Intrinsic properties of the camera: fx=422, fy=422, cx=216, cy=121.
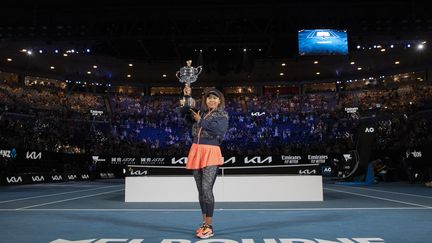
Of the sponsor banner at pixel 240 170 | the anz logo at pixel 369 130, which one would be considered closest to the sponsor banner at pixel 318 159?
the anz logo at pixel 369 130

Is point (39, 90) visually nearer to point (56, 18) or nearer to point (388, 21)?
point (56, 18)

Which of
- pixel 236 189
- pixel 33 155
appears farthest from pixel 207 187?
pixel 33 155

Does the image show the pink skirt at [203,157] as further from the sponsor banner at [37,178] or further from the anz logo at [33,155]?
the anz logo at [33,155]

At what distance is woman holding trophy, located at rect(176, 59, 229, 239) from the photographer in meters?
5.18

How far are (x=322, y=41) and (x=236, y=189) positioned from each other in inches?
548

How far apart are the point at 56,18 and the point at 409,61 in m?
30.9

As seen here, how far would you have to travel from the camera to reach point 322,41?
22.0 m

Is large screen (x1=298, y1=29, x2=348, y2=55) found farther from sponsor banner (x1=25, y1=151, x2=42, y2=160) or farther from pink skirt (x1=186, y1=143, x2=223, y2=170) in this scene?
pink skirt (x1=186, y1=143, x2=223, y2=170)

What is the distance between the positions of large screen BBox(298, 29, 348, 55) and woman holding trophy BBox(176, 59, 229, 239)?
17.0 meters

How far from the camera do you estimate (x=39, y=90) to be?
39.8 m

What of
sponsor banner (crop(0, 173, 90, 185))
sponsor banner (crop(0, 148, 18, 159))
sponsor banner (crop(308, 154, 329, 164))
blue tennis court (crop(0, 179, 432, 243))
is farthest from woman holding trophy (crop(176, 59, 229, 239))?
sponsor banner (crop(308, 154, 329, 164))

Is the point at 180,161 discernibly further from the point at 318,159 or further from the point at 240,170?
the point at 240,170

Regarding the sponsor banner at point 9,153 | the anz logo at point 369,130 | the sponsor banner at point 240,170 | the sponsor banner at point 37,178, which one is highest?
the anz logo at point 369,130

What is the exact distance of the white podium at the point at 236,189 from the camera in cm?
1040
